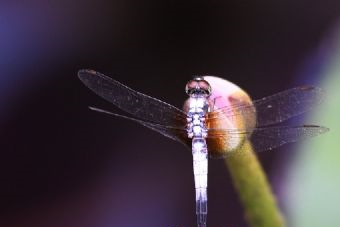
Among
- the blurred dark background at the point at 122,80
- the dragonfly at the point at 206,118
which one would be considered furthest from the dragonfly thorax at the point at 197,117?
the blurred dark background at the point at 122,80

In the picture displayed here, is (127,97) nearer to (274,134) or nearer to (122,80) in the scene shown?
(274,134)

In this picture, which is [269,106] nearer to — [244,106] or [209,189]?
[244,106]

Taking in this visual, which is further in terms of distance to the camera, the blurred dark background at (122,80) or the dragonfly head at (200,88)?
the blurred dark background at (122,80)

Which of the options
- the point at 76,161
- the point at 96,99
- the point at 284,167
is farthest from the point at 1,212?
the point at 284,167

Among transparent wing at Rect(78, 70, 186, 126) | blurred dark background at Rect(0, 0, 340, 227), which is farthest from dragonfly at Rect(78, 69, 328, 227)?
blurred dark background at Rect(0, 0, 340, 227)

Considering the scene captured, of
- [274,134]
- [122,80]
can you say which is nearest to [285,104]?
[274,134]

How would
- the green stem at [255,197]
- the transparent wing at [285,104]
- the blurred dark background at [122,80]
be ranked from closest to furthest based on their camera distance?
the green stem at [255,197]
the transparent wing at [285,104]
the blurred dark background at [122,80]

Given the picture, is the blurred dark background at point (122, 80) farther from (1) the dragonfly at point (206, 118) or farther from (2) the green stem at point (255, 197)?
(2) the green stem at point (255, 197)

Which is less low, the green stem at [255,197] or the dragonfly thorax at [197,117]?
the dragonfly thorax at [197,117]
